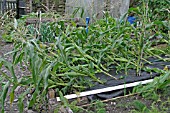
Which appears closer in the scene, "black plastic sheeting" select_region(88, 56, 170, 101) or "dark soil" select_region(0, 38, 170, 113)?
"dark soil" select_region(0, 38, 170, 113)

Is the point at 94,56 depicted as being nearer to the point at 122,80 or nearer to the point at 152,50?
the point at 122,80

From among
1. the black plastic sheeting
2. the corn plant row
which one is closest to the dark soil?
the black plastic sheeting

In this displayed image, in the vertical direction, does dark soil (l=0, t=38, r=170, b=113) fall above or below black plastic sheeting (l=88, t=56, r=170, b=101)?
below

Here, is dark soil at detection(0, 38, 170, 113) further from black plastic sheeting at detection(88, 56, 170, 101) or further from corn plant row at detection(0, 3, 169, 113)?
corn plant row at detection(0, 3, 169, 113)

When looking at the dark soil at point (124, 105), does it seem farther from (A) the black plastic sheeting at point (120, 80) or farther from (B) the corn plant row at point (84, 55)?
(B) the corn plant row at point (84, 55)

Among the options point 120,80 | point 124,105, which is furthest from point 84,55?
point 124,105

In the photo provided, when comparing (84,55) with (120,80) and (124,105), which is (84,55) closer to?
(120,80)

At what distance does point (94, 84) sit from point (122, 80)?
0.28 m

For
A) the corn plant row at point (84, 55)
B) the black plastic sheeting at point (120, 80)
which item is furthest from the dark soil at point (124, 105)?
the corn plant row at point (84, 55)

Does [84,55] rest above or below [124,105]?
above

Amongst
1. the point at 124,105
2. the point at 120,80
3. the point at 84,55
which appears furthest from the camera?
the point at 84,55

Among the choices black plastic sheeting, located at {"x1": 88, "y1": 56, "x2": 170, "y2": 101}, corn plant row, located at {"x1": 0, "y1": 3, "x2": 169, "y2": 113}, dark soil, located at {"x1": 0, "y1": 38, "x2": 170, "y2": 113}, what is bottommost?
dark soil, located at {"x1": 0, "y1": 38, "x2": 170, "y2": 113}

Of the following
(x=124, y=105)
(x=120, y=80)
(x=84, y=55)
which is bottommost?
(x=124, y=105)

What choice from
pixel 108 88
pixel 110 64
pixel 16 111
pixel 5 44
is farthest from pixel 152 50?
pixel 5 44
